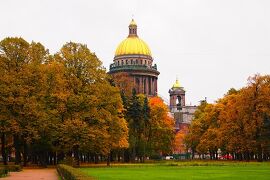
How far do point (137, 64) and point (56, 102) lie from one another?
366 ft

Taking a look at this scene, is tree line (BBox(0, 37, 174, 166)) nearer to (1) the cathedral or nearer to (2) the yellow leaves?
(2) the yellow leaves

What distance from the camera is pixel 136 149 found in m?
96.2

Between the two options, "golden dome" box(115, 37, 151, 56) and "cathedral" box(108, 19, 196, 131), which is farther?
"golden dome" box(115, 37, 151, 56)

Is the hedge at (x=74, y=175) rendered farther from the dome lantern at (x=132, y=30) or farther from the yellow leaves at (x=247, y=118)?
the dome lantern at (x=132, y=30)

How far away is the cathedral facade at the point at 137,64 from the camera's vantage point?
6959 inches

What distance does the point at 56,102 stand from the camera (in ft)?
217

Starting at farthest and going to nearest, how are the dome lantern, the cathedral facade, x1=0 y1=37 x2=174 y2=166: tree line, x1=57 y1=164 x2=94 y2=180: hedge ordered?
the dome lantern, the cathedral facade, x1=0 y1=37 x2=174 y2=166: tree line, x1=57 y1=164 x2=94 y2=180: hedge

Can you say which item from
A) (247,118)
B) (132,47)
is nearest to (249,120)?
(247,118)

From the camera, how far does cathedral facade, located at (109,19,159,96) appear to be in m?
177

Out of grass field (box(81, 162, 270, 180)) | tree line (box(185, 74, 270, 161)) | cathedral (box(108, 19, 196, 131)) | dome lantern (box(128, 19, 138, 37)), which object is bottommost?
grass field (box(81, 162, 270, 180))

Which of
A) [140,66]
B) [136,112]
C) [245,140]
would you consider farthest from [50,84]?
[140,66]

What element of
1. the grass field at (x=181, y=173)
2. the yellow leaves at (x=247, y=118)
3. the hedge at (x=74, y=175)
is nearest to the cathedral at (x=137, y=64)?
the yellow leaves at (x=247, y=118)

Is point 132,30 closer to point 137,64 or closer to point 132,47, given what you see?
point 132,47

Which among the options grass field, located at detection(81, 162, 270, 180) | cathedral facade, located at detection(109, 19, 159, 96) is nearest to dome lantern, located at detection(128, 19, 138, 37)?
cathedral facade, located at detection(109, 19, 159, 96)
